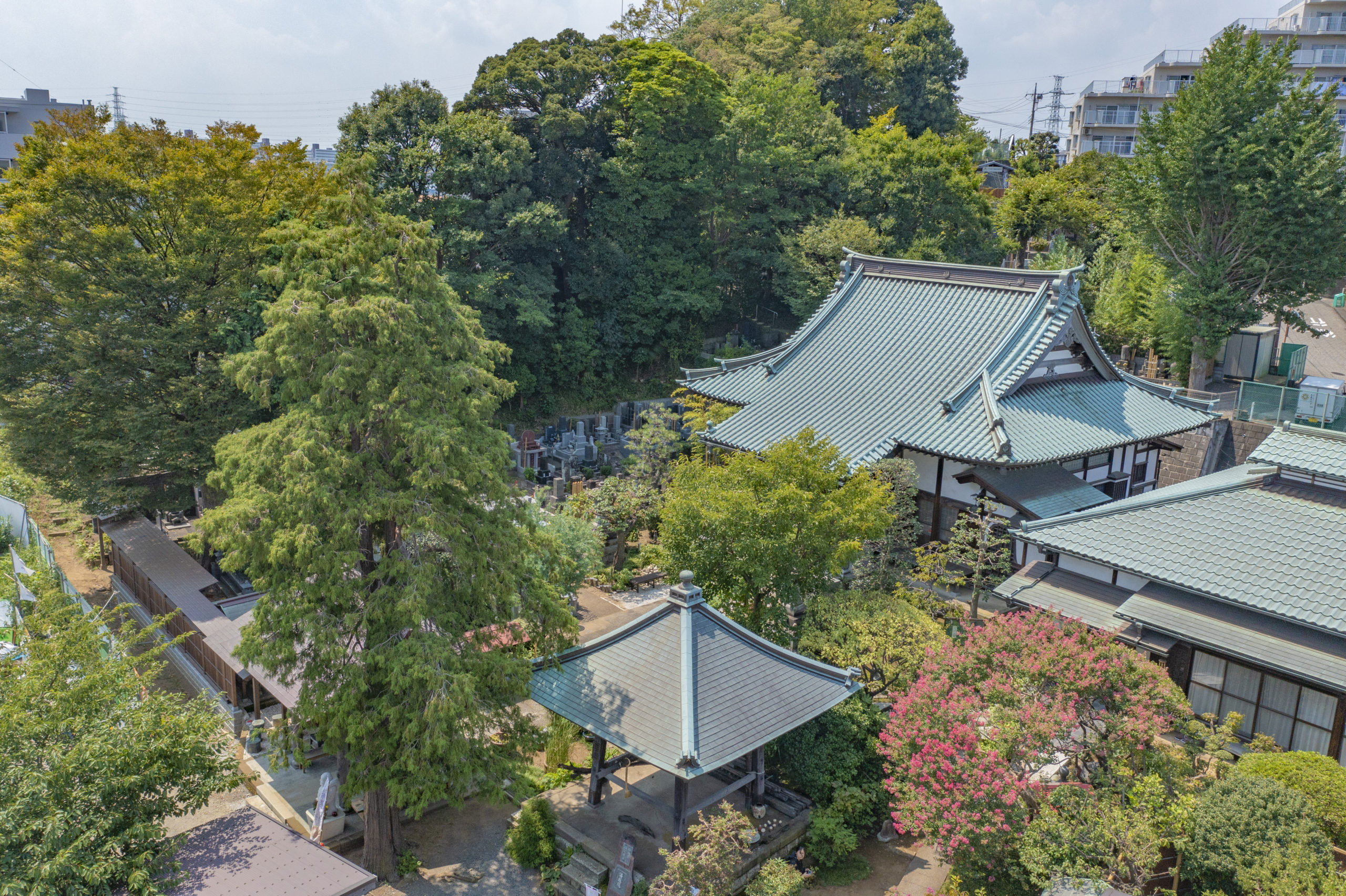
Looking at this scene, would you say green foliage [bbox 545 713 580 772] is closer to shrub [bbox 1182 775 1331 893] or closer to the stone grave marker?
the stone grave marker

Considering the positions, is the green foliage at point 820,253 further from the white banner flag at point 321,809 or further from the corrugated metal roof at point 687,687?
the white banner flag at point 321,809

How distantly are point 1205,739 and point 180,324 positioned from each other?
2301 centimetres

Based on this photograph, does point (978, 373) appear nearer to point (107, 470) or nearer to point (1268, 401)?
point (1268, 401)

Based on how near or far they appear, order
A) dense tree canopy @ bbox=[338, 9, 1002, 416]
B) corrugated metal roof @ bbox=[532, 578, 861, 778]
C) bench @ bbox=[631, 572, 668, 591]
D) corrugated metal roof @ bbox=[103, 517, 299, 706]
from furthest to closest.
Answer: dense tree canopy @ bbox=[338, 9, 1002, 416] < bench @ bbox=[631, 572, 668, 591] < corrugated metal roof @ bbox=[103, 517, 299, 706] < corrugated metal roof @ bbox=[532, 578, 861, 778]

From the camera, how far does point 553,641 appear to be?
543 inches

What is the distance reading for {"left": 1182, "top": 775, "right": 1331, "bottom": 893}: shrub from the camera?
34.5 feet

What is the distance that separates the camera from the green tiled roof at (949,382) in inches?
808

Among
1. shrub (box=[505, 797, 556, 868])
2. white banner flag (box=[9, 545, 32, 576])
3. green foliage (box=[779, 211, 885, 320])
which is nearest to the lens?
shrub (box=[505, 797, 556, 868])

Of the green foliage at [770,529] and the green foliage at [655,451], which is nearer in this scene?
the green foliage at [770,529]

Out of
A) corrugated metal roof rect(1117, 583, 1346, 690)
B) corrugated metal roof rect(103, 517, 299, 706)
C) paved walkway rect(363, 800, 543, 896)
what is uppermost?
corrugated metal roof rect(1117, 583, 1346, 690)

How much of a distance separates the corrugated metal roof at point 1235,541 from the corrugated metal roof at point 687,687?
5.89 metres

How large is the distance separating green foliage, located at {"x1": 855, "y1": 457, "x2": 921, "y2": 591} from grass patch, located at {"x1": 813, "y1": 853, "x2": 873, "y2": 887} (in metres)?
5.49

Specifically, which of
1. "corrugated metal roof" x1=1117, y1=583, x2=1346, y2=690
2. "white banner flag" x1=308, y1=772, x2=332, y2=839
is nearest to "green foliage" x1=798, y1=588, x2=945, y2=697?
"corrugated metal roof" x1=1117, y1=583, x2=1346, y2=690

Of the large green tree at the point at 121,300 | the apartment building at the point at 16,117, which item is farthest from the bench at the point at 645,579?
the apartment building at the point at 16,117
